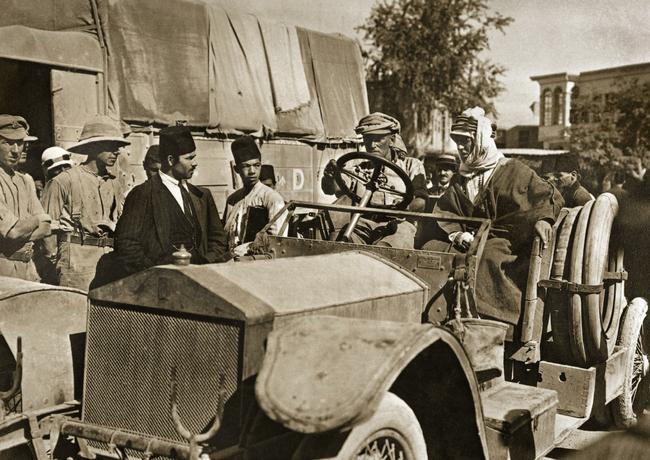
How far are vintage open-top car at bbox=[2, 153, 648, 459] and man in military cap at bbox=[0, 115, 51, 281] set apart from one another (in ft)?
7.62


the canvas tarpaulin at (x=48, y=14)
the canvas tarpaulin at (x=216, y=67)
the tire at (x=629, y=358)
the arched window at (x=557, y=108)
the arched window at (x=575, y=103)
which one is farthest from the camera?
the arched window at (x=557, y=108)

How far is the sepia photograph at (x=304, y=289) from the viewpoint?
275 cm

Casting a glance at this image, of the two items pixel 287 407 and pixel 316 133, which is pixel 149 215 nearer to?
pixel 287 407

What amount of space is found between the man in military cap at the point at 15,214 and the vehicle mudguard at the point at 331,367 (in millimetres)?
3203

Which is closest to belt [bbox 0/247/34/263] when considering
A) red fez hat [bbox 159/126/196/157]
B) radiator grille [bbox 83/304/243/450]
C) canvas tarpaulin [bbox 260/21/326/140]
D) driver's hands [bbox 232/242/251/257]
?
red fez hat [bbox 159/126/196/157]

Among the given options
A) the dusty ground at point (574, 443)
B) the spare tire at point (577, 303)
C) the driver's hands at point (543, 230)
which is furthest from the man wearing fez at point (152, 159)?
the dusty ground at point (574, 443)

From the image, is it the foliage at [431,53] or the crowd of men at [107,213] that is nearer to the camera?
the crowd of men at [107,213]

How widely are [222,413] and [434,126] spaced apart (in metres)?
17.6

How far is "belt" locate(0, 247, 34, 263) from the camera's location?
17.4 ft

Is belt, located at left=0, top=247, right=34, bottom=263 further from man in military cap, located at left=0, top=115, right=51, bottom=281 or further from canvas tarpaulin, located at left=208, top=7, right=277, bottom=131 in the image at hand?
canvas tarpaulin, located at left=208, top=7, right=277, bottom=131

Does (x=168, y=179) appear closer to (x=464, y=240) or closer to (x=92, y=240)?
(x=92, y=240)

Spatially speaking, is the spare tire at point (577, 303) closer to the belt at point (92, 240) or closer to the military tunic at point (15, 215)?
the belt at point (92, 240)

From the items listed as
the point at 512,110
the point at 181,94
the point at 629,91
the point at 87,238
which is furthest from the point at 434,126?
the point at 87,238

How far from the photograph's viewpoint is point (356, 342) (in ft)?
8.59
